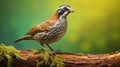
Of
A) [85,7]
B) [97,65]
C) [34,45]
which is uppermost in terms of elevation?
[85,7]

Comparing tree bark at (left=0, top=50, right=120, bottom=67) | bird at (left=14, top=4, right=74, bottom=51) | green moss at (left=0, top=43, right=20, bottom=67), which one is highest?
bird at (left=14, top=4, right=74, bottom=51)

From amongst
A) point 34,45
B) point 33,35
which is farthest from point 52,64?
point 34,45

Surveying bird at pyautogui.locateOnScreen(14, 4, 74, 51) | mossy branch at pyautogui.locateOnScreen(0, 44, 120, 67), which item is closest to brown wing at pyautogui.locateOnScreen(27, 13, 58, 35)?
bird at pyautogui.locateOnScreen(14, 4, 74, 51)

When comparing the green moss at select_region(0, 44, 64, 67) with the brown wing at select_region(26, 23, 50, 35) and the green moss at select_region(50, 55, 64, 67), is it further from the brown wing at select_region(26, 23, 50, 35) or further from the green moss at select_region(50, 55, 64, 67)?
the brown wing at select_region(26, 23, 50, 35)

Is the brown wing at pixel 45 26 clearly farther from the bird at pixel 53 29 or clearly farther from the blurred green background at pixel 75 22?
the blurred green background at pixel 75 22

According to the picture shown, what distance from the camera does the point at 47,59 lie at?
2146 mm

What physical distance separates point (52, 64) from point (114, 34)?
71 cm

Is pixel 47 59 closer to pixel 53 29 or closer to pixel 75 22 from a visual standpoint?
pixel 53 29

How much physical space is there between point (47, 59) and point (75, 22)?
1.74ft

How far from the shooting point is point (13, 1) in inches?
102

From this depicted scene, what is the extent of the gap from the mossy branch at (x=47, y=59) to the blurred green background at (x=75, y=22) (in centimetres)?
41

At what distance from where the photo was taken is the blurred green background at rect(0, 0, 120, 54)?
2.57 meters

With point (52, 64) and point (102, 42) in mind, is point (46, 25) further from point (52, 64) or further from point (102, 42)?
point (102, 42)

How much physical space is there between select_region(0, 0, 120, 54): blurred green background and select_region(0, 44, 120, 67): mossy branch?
1.33 feet
